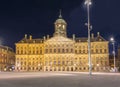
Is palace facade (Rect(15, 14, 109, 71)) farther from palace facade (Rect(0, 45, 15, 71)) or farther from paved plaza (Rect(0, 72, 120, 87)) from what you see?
paved plaza (Rect(0, 72, 120, 87))

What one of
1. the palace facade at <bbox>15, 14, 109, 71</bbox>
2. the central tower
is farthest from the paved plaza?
the central tower

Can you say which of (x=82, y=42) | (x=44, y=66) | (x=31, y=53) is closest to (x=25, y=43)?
(x=31, y=53)

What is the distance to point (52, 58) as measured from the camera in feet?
427

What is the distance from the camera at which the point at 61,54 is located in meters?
130

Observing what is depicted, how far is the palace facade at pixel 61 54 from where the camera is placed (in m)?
130

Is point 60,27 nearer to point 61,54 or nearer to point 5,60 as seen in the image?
point 61,54

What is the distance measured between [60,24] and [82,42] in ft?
45.8

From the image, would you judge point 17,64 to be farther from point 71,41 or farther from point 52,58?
point 71,41

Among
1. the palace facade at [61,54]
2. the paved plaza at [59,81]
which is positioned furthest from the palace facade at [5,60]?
the paved plaza at [59,81]

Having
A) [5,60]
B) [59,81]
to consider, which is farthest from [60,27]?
[59,81]

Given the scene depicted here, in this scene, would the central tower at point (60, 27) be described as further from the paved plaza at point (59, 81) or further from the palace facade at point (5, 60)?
the paved plaza at point (59, 81)

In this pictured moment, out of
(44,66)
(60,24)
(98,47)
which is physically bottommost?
(44,66)

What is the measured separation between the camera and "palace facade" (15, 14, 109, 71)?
129500 mm

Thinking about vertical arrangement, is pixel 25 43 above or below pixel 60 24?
below
